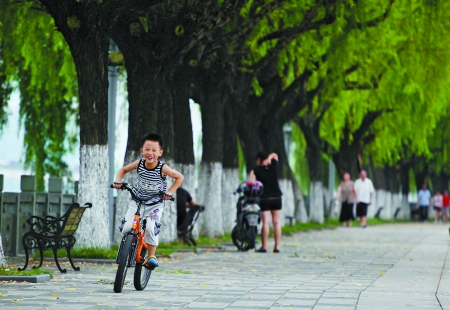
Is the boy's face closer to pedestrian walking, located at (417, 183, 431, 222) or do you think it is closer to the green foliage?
the green foliage

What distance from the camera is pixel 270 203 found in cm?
2267

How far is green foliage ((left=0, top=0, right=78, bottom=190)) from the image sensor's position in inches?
929

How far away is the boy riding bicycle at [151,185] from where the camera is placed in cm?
1259

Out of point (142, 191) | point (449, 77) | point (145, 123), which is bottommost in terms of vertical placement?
point (142, 191)

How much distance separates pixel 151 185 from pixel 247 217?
10.5 meters

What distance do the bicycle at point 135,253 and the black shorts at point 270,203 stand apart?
Answer: 32.2ft

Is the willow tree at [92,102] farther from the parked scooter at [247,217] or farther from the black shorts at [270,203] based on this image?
the black shorts at [270,203]

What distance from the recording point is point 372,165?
2290 inches

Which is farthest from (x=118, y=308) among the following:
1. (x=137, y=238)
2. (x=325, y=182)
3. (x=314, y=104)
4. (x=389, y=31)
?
(x=325, y=182)

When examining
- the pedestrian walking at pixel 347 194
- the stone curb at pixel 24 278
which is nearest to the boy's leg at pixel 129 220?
the stone curb at pixel 24 278

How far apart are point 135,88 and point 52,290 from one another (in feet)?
27.6

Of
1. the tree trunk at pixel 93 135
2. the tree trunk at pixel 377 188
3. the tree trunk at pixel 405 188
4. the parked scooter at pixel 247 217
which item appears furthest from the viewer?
the tree trunk at pixel 405 188

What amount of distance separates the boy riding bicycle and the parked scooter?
9782 mm

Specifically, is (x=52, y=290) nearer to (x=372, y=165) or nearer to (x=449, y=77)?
(x=449, y=77)
